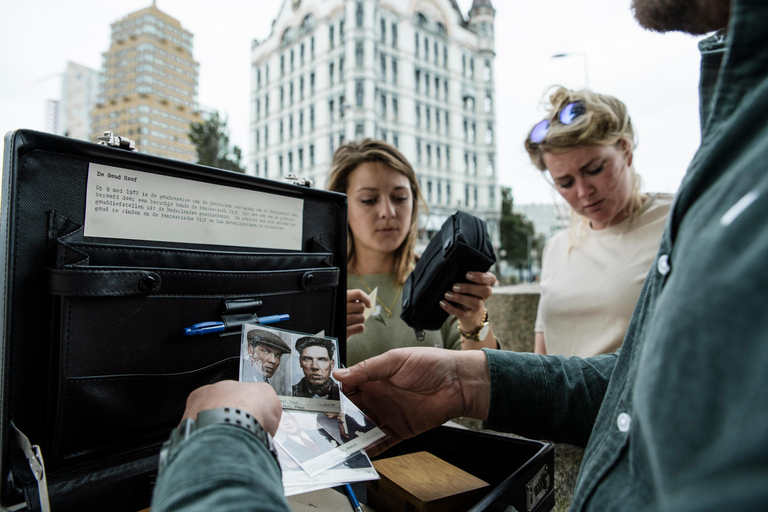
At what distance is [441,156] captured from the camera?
17.5 meters

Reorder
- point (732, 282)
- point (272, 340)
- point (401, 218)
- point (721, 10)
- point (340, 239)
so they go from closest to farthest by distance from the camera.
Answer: point (732, 282) < point (721, 10) < point (272, 340) < point (340, 239) < point (401, 218)

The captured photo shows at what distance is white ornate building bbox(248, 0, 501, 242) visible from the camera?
1549cm

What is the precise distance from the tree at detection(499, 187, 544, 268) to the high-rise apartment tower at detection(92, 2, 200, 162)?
1609 centimetres

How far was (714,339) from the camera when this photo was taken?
244 mm

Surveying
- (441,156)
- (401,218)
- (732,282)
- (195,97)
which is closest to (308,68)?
(441,156)

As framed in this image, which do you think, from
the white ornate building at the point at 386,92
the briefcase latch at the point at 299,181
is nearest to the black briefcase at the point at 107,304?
the briefcase latch at the point at 299,181

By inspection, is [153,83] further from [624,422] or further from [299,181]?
[624,422]

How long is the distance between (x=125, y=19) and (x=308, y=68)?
9.04 meters

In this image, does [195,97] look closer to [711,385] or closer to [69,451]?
[69,451]

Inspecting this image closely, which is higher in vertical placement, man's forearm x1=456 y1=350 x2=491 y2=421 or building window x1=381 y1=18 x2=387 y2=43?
building window x1=381 y1=18 x2=387 y2=43

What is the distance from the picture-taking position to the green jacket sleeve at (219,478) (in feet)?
0.92

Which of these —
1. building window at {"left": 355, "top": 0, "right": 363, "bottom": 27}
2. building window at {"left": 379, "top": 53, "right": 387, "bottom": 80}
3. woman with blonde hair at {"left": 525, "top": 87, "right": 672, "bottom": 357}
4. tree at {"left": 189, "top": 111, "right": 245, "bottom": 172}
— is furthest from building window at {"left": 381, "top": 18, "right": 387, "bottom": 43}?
woman with blonde hair at {"left": 525, "top": 87, "right": 672, "bottom": 357}

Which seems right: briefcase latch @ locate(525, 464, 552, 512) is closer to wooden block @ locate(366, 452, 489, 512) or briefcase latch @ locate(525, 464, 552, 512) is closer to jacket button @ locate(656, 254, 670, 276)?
wooden block @ locate(366, 452, 489, 512)

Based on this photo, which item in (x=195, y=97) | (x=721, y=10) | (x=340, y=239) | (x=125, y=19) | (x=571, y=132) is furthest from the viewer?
(x=125, y=19)
